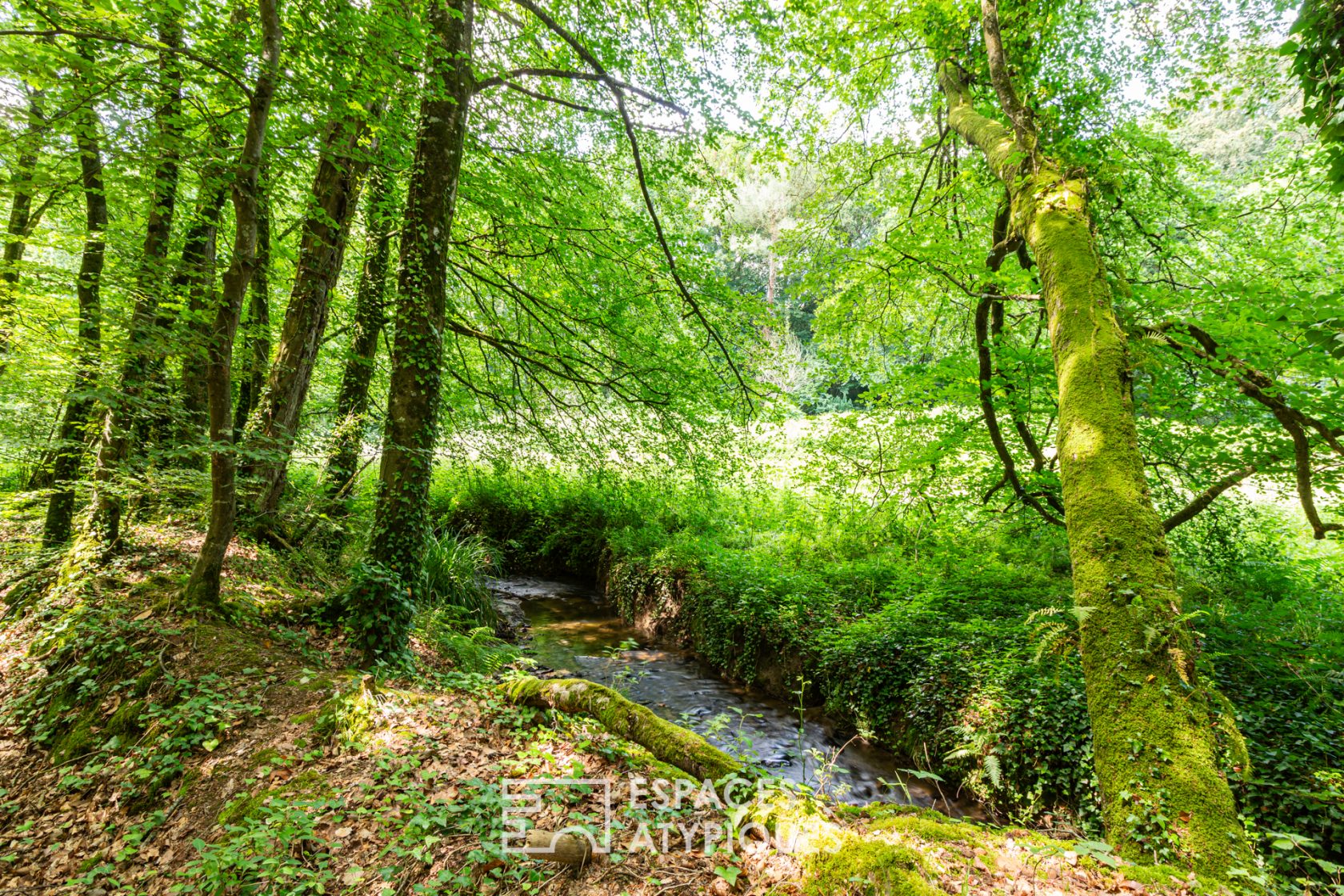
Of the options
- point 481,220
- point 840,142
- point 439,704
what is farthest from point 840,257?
point 439,704

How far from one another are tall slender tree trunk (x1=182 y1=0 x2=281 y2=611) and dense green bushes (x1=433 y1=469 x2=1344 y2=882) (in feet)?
13.0

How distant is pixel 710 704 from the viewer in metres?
6.55

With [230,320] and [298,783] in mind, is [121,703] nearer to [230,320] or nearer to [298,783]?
[298,783]

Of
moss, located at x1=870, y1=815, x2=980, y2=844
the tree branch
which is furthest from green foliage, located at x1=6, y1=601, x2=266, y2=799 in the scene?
the tree branch

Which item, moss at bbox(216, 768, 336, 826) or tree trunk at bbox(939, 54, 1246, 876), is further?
moss at bbox(216, 768, 336, 826)

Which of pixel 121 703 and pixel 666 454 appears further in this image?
pixel 666 454

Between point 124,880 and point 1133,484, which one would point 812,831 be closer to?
point 1133,484

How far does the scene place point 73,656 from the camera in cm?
409

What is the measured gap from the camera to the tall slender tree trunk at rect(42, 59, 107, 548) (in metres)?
4.25

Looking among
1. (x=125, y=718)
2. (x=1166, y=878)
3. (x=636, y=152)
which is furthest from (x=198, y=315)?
(x=1166, y=878)

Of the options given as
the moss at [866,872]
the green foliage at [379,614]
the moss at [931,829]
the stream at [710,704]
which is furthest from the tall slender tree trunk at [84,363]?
the moss at [931,829]

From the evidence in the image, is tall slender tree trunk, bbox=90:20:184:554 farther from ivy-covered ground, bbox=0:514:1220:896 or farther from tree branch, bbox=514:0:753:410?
tree branch, bbox=514:0:753:410

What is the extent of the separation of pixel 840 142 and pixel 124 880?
1049 centimetres

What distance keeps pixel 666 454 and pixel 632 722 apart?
14.6 ft
